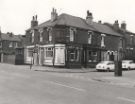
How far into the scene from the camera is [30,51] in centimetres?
4331

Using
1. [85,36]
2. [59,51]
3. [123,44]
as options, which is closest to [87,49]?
[85,36]

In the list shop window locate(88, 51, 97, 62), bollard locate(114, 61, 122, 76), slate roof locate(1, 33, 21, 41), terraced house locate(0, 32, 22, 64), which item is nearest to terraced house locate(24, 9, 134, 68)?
shop window locate(88, 51, 97, 62)

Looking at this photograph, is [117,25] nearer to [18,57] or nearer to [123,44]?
[123,44]

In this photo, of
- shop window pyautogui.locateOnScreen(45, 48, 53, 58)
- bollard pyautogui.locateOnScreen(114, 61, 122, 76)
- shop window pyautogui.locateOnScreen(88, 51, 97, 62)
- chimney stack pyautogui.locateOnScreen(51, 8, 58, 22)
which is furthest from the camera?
shop window pyautogui.locateOnScreen(88, 51, 97, 62)

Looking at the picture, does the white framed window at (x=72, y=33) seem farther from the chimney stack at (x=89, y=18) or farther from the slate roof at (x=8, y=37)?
the slate roof at (x=8, y=37)

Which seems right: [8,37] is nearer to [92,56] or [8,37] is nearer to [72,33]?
[72,33]

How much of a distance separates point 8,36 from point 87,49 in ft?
131

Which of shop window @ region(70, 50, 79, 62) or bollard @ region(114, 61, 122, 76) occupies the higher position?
shop window @ region(70, 50, 79, 62)

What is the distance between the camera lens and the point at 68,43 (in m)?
36.2

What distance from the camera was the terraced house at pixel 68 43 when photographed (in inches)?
1425

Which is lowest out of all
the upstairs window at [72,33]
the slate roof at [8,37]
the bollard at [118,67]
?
the bollard at [118,67]

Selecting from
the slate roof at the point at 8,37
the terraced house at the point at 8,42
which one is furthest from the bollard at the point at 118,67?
the slate roof at the point at 8,37

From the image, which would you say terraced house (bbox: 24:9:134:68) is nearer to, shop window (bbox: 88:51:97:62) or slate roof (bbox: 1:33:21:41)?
shop window (bbox: 88:51:97:62)

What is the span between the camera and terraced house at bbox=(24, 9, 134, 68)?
36.2 meters
